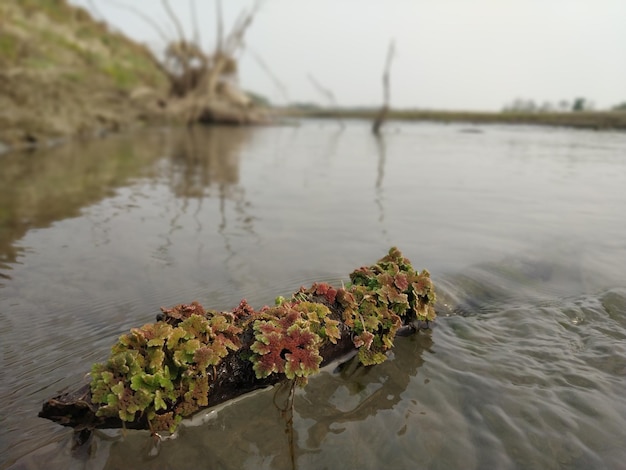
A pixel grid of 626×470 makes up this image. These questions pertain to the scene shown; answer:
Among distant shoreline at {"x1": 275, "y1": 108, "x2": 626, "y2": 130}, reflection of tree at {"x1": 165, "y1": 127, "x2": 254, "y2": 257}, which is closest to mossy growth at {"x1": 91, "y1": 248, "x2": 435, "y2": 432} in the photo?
reflection of tree at {"x1": 165, "y1": 127, "x2": 254, "y2": 257}

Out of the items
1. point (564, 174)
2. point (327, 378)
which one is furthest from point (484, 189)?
point (327, 378)

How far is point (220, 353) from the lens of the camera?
2.87m

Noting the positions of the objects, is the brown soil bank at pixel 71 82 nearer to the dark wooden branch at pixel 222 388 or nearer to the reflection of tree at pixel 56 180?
the reflection of tree at pixel 56 180

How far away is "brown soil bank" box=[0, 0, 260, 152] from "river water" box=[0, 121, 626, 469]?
21.0 ft

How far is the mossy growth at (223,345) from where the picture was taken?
2.62 meters

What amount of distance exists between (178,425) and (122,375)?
22.5 inches

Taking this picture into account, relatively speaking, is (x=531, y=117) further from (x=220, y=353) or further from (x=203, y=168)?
(x=220, y=353)

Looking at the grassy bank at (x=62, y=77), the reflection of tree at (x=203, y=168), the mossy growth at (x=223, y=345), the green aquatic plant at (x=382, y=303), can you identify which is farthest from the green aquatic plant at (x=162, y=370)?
the grassy bank at (x=62, y=77)

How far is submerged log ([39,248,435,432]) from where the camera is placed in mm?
2604

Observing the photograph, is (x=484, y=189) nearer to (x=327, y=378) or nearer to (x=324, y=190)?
(x=324, y=190)

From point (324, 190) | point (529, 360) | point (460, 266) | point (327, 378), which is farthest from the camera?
point (324, 190)

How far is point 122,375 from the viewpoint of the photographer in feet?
8.71

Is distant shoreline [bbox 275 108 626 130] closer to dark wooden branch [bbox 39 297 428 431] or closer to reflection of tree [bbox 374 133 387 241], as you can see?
reflection of tree [bbox 374 133 387 241]

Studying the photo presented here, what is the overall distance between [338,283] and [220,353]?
253 centimetres
